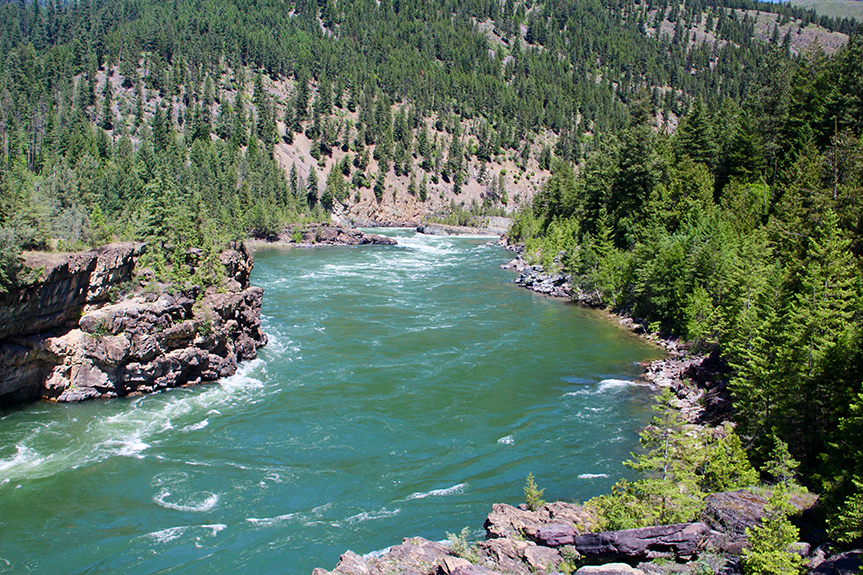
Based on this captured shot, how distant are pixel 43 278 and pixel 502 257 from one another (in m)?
72.5

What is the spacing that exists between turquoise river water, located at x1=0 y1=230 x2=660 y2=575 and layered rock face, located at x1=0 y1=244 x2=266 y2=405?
1578 mm

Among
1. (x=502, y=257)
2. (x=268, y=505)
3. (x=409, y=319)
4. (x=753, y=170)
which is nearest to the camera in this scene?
(x=268, y=505)

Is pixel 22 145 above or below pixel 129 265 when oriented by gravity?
above

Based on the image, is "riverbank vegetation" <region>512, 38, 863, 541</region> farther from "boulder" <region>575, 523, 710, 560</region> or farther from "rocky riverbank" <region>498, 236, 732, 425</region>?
"boulder" <region>575, 523, 710, 560</region>

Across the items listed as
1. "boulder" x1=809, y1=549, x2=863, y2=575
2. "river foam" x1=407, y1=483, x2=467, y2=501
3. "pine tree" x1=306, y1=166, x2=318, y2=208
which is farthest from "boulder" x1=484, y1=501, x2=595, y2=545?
"pine tree" x1=306, y1=166, x2=318, y2=208

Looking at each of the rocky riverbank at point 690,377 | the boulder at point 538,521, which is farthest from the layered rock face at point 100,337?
the rocky riverbank at point 690,377

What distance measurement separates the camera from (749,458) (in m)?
23.1

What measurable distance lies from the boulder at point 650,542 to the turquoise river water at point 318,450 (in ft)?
18.4

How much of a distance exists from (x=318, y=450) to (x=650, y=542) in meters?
15.6

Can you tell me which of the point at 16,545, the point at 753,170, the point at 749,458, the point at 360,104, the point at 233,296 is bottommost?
the point at 16,545

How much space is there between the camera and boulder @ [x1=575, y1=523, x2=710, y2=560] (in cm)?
1573

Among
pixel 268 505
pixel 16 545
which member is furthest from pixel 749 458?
pixel 16 545

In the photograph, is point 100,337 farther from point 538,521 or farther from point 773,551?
point 773,551

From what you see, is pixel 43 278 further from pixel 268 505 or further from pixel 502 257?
pixel 502 257
